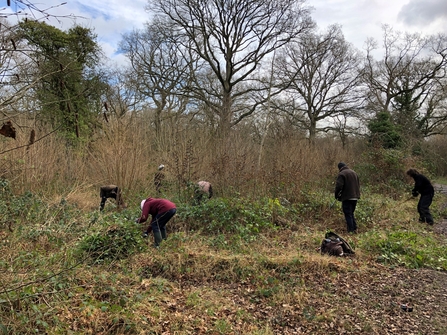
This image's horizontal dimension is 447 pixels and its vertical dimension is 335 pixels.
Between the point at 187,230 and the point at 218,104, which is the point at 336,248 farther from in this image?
the point at 218,104

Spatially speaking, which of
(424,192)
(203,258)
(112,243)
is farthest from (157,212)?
(424,192)

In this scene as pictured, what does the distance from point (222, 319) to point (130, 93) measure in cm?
2190

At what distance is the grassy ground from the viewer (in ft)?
11.2

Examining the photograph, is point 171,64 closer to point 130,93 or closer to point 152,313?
point 130,93

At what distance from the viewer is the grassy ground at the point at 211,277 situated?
134 inches

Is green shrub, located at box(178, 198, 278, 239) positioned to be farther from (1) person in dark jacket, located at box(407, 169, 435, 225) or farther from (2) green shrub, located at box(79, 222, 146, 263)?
(1) person in dark jacket, located at box(407, 169, 435, 225)

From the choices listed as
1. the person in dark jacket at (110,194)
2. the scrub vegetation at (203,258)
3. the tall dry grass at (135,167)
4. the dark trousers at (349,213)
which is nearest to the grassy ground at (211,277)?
the scrub vegetation at (203,258)

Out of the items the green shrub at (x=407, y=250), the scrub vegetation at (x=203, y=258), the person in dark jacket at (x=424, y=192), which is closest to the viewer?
Answer: the scrub vegetation at (x=203, y=258)

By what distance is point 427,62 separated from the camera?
83.1 feet

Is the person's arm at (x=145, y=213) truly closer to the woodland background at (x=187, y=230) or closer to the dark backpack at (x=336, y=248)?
the woodland background at (x=187, y=230)

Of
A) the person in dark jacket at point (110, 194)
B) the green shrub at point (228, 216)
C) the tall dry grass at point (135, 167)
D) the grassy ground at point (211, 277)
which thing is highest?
the tall dry grass at point (135, 167)

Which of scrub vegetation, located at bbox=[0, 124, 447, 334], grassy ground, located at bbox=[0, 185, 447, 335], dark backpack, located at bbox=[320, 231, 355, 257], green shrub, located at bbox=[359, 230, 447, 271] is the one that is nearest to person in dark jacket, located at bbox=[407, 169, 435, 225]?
scrub vegetation, located at bbox=[0, 124, 447, 334]

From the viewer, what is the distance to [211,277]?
16.6 feet

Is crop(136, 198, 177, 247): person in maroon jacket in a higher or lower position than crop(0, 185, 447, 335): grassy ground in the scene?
higher
